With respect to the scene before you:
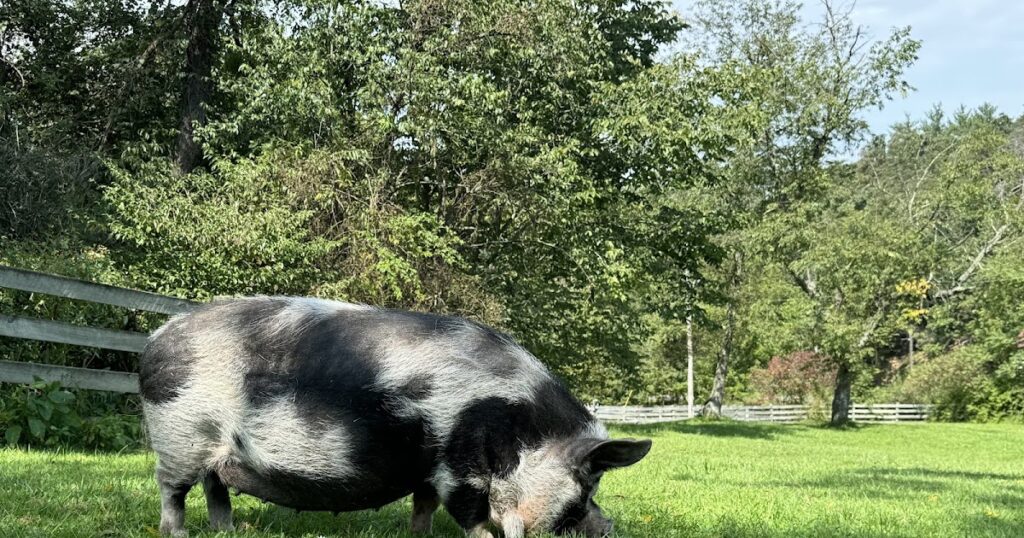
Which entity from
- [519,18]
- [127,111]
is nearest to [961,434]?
[519,18]

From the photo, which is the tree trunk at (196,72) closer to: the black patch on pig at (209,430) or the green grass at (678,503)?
the green grass at (678,503)

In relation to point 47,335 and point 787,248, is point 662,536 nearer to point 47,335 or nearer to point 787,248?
point 47,335

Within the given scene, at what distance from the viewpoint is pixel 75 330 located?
8.90 metres

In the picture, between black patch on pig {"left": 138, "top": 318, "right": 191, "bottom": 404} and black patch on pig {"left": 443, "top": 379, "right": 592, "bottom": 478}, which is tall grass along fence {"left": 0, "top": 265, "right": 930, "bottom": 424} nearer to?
black patch on pig {"left": 138, "top": 318, "right": 191, "bottom": 404}

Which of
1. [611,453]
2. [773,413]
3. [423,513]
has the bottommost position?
[773,413]

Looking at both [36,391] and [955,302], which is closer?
[36,391]

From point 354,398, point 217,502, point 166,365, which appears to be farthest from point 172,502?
point 354,398

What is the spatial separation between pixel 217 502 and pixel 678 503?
365 centimetres

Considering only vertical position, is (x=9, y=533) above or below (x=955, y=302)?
below

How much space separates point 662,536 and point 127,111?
61.6ft

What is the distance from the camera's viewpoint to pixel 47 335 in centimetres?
869

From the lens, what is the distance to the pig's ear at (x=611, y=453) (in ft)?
15.8

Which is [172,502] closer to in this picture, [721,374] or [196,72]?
[196,72]

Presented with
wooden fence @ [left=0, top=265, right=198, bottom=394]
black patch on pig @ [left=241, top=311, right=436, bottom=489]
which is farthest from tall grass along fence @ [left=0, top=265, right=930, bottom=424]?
black patch on pig @ [left=241, top=311, right=436, bottom=489]
